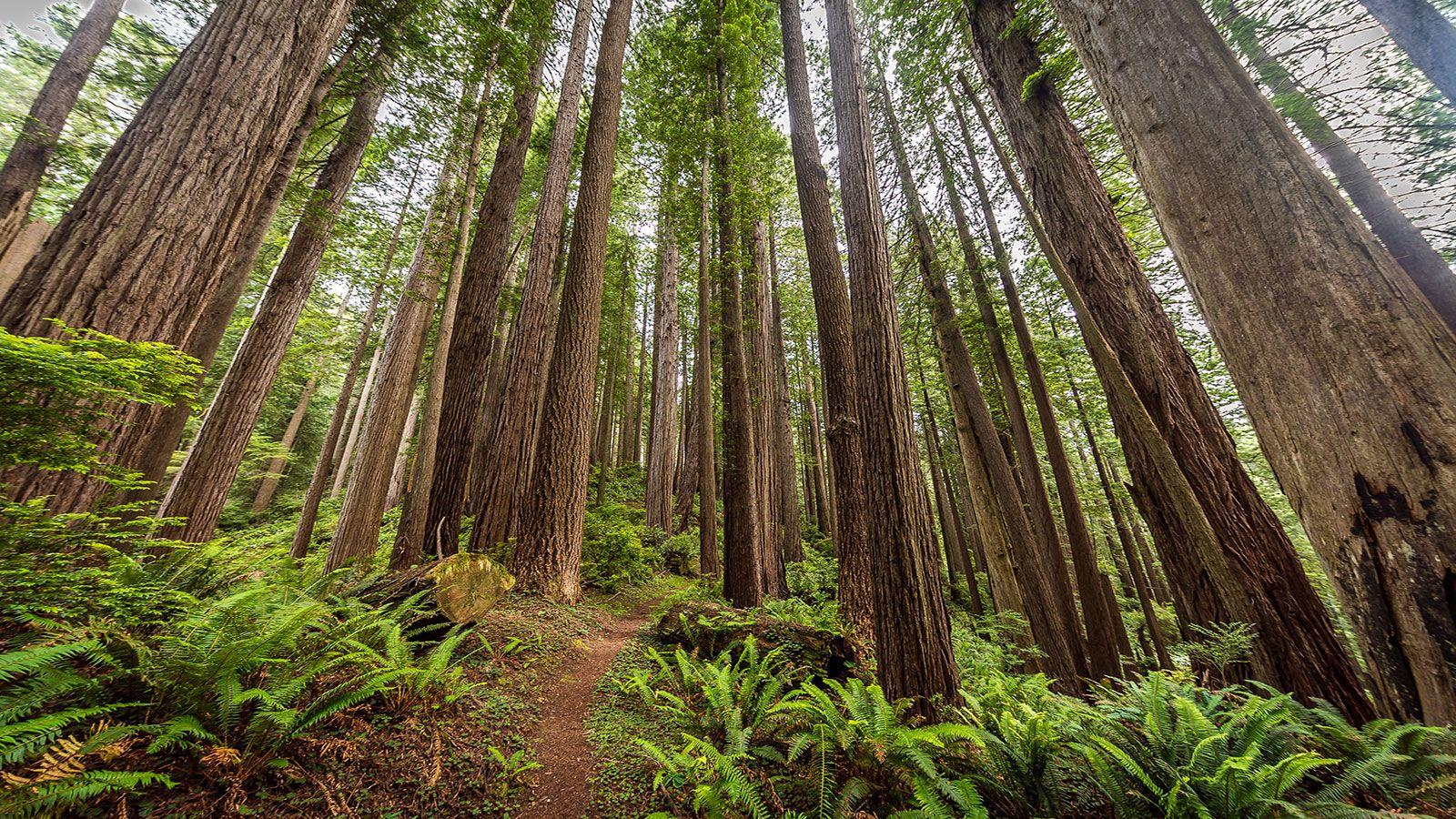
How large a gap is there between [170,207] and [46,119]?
10.0m

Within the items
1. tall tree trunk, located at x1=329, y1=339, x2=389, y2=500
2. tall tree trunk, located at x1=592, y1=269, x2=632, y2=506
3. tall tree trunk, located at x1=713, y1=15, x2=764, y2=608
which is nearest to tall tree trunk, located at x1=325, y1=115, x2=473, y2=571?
tall tree trunk, located at x1=713, y1=15, x2=764, y2=608

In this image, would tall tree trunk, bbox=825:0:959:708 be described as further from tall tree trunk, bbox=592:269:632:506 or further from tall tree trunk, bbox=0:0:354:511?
tall tree trunk, bbox=592:269:632:506

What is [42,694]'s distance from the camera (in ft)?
5.30

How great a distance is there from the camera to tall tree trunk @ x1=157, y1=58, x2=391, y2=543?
5738 millimetres

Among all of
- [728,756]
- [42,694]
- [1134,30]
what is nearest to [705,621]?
[728,756]

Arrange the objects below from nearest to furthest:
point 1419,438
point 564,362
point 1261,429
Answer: point 1419,438
point 1261,429
point 564,362

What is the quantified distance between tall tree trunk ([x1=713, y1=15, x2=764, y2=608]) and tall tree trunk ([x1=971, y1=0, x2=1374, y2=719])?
4.14m

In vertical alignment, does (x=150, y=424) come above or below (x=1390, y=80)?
below

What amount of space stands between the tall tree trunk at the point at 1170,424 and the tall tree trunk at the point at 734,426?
13.6 feet

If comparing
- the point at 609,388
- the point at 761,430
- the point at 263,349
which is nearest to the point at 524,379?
the point at 263,349

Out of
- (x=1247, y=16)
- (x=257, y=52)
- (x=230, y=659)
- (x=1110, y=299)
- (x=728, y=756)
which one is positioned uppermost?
(x=1247, y=16)

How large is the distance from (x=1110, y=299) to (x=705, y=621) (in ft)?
16.6

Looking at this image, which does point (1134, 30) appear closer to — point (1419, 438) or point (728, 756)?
point (1419, 438)

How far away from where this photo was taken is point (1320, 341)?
Result: 1675mm
